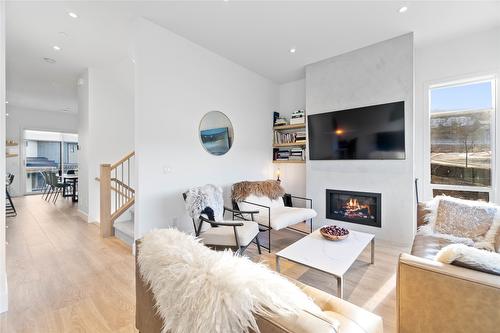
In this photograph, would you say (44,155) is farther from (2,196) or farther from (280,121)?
(280,121)

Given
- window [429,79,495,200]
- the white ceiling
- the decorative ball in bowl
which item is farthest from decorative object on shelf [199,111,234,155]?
window [429,79,495,200]

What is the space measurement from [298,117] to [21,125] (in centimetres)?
853

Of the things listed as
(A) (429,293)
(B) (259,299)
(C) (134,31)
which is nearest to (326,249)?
(A) (429,293)

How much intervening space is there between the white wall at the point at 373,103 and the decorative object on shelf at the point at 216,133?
5.11 feet

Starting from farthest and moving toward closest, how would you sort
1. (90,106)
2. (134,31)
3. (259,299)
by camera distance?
(90,106) → (134,31) → (259,299)

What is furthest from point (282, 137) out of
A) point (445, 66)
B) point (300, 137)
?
point (445, 66)

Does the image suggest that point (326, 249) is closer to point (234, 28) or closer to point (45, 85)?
point (234, 28)

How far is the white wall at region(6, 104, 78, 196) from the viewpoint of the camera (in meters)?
6.85

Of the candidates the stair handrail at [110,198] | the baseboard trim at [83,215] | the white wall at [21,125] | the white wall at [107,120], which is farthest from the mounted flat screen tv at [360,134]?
the white wall at [21,125]

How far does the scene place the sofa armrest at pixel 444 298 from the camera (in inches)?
41.0

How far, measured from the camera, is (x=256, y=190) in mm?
3604

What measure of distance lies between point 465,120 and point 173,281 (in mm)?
4352

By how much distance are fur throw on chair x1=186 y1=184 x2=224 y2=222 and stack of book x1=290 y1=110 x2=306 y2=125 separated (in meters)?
2.35

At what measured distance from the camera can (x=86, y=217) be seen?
432cm
